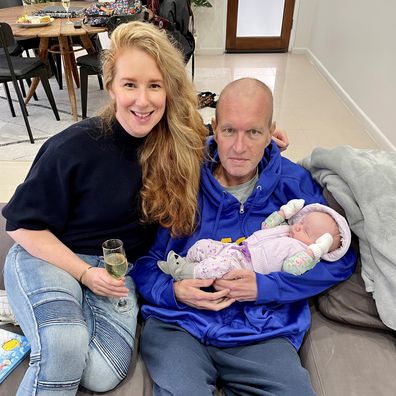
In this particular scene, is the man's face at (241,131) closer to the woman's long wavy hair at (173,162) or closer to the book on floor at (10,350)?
the woman's long wavy hair at (173,162)

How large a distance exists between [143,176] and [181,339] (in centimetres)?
58

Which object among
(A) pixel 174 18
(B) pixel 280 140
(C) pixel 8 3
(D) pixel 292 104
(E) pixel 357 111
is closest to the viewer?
(B) pixel 280 140

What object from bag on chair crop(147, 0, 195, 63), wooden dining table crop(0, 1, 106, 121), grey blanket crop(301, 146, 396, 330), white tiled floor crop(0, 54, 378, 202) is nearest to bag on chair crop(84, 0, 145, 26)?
wooden dining table crop(0, 1, 106, 121)

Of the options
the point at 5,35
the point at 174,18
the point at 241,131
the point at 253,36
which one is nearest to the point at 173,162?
the point at 241,131

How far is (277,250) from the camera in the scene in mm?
1312

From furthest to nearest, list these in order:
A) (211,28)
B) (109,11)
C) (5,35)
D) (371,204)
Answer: (211,28)
(109,11)
(5,35)
(371,204)

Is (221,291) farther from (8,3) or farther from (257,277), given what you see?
(8,3)

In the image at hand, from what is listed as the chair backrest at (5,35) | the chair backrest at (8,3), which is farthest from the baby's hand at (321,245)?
the chair backrest at (8,3)

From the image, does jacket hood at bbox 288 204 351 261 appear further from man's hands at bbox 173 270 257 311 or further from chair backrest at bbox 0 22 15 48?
chair backrest at bbox 0 22 15 48

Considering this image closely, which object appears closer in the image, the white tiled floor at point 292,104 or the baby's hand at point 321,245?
the baby's hand at point 321,245

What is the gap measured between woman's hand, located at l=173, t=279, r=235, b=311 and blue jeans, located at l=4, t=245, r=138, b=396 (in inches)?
8.2

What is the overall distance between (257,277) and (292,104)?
11.6ft

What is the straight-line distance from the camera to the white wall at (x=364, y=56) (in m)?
3.35

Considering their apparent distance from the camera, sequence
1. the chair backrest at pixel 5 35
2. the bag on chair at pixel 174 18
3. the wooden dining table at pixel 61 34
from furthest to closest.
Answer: the bag on chair at pixel 174 18 < the wooden dining table at pixel 61 34 < the chair backrest at pixel 5 35
